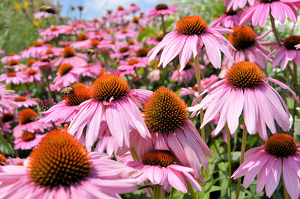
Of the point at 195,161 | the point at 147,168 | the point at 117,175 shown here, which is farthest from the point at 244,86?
the point at 117,175

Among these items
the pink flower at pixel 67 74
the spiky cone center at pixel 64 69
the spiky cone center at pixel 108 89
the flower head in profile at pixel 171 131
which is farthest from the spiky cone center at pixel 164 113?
the spiky cone center at pixel 64 69

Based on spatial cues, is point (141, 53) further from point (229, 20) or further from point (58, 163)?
point (58, 163)

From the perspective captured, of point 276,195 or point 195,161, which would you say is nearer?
point 195,161

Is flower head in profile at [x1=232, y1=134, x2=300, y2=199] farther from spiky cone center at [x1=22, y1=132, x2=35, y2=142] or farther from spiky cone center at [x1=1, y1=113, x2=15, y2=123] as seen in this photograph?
spiky cone center at [x1=1, y1=113, x2=15, y2=123]

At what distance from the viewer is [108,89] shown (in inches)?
39.5

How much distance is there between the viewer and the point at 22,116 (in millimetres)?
2066

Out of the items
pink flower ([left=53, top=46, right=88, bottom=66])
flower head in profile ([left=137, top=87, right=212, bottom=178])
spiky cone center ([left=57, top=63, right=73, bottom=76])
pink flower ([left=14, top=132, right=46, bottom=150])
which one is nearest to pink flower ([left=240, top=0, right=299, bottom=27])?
flower head in profile ([left=137, top=87, right=212, bottom=178])

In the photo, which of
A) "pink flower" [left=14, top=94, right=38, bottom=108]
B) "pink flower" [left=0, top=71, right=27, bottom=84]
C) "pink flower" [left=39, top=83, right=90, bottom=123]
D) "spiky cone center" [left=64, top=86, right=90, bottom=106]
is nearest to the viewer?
"pink flower" [left=39, top=83, right=90, bottom=123]

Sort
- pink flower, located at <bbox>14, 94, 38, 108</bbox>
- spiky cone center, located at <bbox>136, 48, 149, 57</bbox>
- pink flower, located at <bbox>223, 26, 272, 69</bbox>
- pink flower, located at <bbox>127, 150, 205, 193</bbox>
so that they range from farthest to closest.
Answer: spiky cone center, located at <bbox>136, 48, 149, 57</bbox>
pink flower, located at <bbox>14, 94, 38, 108</bbox>
pink flower, located at <bbox>223, 26, 272, 69</bbox>
pink flower, located at <bbox>127, 150, 205, 193</bbox>

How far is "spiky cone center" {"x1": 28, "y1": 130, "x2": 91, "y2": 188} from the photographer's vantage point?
66cm

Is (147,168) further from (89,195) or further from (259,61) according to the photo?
(259,61)

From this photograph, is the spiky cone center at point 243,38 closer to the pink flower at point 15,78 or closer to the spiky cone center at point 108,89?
the spiky cone center at point 108,89

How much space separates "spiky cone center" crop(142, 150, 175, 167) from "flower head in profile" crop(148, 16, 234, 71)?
1.18 ft

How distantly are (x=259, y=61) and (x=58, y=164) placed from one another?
1.44 metres
